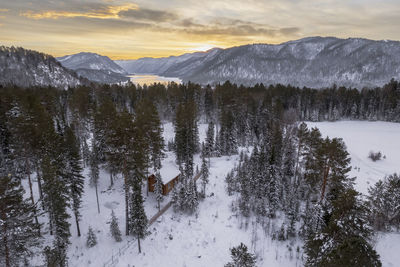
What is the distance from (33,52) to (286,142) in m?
213

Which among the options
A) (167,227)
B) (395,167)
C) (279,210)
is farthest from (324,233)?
(395,167)

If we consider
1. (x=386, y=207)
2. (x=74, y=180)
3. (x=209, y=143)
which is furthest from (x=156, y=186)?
(x=386, y=207)

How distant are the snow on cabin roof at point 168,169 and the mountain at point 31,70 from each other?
130076mm

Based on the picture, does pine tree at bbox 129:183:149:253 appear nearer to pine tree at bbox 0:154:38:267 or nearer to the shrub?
pine tree at bbox 0:154:38:267

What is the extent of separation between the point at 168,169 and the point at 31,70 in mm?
173963

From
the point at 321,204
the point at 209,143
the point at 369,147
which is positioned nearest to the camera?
the point at 321,204

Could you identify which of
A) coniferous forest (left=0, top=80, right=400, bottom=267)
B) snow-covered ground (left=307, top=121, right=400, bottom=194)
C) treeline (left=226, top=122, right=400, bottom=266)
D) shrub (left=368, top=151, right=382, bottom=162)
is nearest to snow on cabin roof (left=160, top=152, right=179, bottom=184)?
coniferous forest (left=0, top=80, right=400, bottom=267)

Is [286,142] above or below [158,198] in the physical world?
above

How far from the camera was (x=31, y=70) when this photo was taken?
15612 cm

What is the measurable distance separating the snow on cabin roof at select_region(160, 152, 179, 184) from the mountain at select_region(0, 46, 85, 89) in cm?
13008

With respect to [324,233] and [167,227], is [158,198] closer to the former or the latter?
[167,227]

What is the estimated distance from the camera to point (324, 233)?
621 inches

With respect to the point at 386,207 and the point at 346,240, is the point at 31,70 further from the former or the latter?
the point at 386,207

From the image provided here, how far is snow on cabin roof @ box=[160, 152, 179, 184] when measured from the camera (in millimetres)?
33006
